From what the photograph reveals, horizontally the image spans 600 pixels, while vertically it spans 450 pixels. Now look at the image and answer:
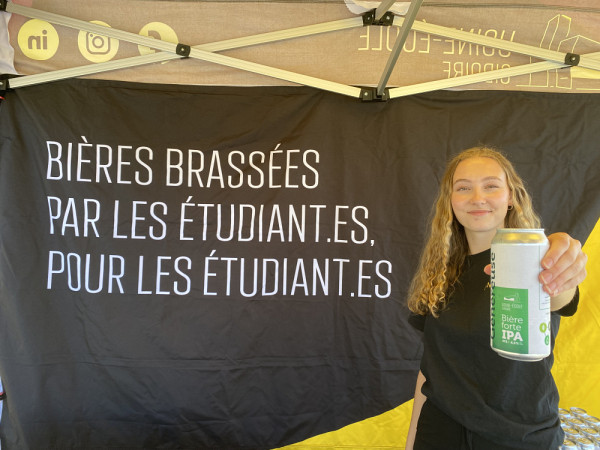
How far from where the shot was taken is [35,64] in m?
1.79

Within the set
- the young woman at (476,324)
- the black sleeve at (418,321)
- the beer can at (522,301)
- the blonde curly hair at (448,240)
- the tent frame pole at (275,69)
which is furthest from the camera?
the tent frame pole at (275,69)

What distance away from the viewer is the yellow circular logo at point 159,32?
71.1 inches

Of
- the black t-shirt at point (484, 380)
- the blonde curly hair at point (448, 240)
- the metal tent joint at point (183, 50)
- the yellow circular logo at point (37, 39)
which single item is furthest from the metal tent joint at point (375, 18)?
the yellow circular logo at point (37, 39)

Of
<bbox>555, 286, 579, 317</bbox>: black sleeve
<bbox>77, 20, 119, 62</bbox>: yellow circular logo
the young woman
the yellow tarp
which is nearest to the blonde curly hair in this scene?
the young woman

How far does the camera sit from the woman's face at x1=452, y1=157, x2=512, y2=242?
0.89 m

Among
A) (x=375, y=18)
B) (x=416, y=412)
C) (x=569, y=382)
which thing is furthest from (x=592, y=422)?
(x=375, y=18)

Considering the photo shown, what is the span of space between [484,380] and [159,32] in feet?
6.02

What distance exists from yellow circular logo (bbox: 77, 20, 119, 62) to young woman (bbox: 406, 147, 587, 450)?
1587 mm

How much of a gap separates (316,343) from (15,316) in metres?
1.32

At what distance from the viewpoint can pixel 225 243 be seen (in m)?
1.82

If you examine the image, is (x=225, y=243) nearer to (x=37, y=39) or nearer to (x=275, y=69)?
(x=275, y=69)

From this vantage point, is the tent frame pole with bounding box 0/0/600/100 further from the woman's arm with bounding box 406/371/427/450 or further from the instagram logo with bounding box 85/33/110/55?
the woman's arm with bounding box 406/371/427/450

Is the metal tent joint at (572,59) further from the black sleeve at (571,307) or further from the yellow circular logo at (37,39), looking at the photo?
the yellow circular logo at (37,39)

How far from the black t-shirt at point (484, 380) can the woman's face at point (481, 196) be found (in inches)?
3.1
